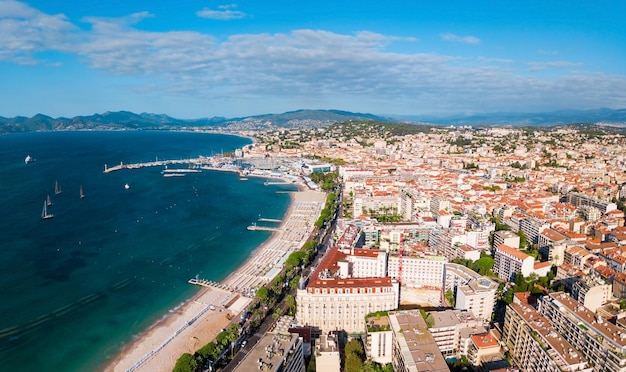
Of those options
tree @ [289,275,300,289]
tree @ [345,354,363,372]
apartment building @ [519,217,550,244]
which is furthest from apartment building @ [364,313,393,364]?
apartment building @ [519,217,550,244]

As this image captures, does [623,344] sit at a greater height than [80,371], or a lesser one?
greater

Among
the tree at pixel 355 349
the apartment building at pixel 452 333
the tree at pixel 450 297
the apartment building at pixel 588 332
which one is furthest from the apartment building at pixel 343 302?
the apartment building at pixel 588 332

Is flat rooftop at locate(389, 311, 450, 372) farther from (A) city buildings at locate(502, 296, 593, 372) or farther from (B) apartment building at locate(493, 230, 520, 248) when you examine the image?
(B) apartment building at locate(493, 230, 520, 248)

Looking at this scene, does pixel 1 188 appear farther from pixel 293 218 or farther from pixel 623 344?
pixel 623 344

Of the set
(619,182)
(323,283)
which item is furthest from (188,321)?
(619,182)

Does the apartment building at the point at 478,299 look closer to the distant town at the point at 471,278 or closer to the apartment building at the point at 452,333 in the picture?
the distant town at the point at 471,278

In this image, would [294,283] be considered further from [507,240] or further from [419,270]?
[507,240]

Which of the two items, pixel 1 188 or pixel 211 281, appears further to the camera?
pixel 1 188
